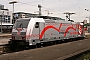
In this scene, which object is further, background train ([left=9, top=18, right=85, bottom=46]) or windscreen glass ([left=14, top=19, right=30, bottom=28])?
windscreen glass ([left=14, top=19, right=30, bottom=28])

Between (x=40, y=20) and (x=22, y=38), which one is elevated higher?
(x=40, y=20)

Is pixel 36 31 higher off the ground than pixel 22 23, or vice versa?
pixel 22 23

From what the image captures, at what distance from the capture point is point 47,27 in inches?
828

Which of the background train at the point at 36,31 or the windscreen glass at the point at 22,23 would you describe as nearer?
the background train at the point at 36,31

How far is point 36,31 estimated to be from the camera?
1873 centimetres

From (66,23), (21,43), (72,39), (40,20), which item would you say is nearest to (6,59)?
(21,43)

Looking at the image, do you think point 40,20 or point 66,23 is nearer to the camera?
Answer: point 40,20

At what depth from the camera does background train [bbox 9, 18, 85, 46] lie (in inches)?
696

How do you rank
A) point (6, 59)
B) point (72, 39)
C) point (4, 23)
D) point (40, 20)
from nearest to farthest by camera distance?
point (6, 59)
point (40, 20)
point (72, 39)
point (4, 23)

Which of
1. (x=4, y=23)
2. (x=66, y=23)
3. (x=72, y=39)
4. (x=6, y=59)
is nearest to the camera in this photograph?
(x=6, y=59)

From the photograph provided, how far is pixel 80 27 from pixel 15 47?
1612cm

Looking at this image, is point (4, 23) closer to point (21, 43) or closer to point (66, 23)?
point (66, 23)

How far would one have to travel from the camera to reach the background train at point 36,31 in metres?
17.7

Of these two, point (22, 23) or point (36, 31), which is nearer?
point (22, 23)
